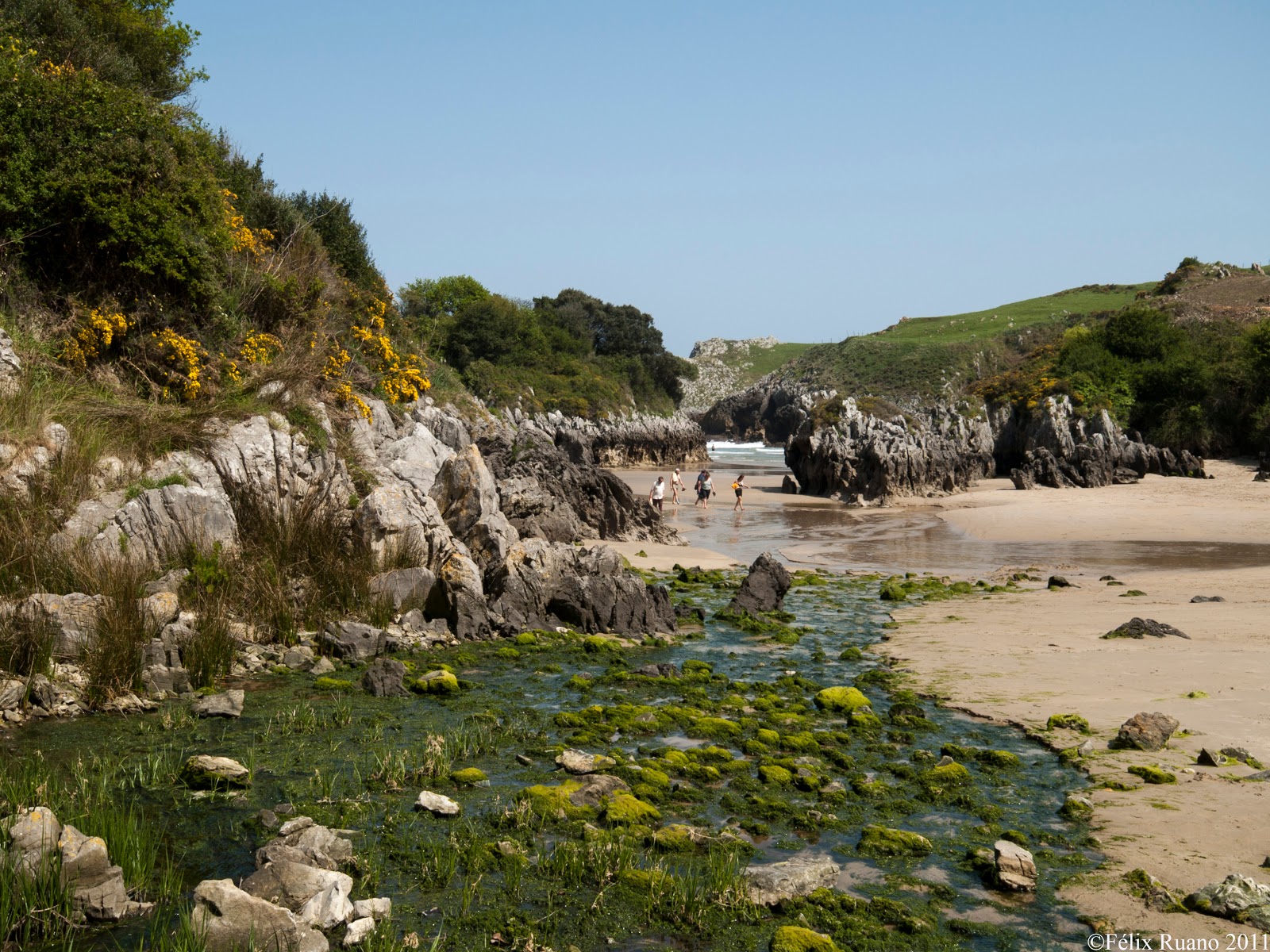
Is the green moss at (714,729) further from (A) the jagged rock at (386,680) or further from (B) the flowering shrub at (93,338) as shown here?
(B) the flowering shrub at (93,338)

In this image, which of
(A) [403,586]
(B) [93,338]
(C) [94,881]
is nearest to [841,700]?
(A) [403,586]

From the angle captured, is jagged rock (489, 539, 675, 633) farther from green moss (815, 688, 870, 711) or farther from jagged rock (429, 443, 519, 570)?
green moss (815, 688, 870, 711)

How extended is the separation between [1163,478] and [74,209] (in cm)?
3753

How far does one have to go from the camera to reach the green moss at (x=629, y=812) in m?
6.68

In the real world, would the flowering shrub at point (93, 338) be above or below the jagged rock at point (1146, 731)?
above

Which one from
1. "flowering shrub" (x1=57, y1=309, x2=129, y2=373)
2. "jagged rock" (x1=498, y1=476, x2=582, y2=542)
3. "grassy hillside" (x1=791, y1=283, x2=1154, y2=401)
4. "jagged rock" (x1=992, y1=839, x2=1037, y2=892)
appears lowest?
"jagged rock" (x1=992, y1=839, x2=1037, y2=892)

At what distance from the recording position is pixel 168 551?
1142cm

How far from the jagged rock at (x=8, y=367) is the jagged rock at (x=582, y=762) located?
929 cm

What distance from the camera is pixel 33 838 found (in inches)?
207

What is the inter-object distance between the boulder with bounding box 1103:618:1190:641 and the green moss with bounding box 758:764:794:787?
6971 millimetres

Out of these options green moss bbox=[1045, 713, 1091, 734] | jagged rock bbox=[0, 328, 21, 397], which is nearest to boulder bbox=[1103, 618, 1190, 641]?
green moss bbox=[1045, 713, 1091, 734]

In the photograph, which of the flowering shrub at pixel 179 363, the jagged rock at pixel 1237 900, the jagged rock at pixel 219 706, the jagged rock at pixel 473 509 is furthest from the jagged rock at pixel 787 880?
the flowering shrub at pixel 179 363

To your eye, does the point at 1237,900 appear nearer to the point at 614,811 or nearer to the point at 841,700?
the point at 614,811

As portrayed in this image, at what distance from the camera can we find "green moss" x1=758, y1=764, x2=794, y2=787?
758 cm
